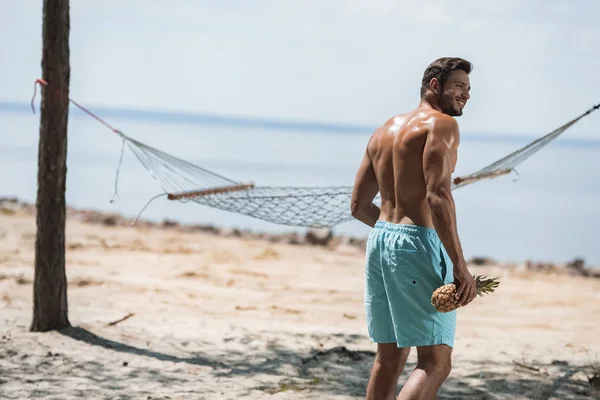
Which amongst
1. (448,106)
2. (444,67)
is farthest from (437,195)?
(444,67)

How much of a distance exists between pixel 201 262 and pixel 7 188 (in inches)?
472

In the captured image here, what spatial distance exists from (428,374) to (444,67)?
3.77 feet

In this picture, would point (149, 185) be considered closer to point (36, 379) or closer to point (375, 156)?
point (36, 379)

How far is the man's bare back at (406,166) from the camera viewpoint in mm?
3070

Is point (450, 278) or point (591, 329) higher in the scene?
point (450, 278)

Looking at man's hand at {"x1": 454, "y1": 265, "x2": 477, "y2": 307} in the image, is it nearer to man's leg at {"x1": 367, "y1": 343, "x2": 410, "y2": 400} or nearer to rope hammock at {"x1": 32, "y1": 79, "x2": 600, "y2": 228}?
man's leg at {"x1": 367, "y1": 343, "x2": 410, "y2": 400}

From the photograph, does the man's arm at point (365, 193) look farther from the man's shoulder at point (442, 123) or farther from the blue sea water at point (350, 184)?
the blue sea water at point (350, 184)

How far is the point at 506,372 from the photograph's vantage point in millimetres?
4902

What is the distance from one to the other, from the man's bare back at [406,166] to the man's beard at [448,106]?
7 centimetres

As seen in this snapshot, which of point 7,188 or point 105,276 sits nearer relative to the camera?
point 105,276

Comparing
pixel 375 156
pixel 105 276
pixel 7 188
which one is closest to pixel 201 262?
pixel 105 276

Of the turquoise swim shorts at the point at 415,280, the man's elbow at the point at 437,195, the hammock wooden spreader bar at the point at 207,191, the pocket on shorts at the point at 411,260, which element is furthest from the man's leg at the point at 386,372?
the hammock wooden spreader bar at the point at 207,191

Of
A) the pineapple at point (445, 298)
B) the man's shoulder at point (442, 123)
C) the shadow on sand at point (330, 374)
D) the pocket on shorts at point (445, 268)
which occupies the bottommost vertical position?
the shadow on sand at point (330, 374)

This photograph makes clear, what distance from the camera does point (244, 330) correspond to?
5801 mm
